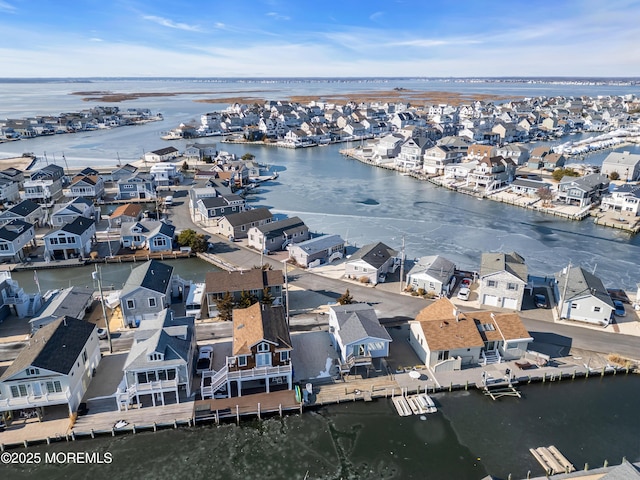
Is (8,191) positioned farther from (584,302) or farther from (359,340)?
(584,302)

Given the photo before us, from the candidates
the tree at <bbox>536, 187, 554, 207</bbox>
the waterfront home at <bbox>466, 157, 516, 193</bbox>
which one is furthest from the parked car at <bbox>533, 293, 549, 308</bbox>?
the waterfront home at <bbox>466, 157, 516, 193</bbox>

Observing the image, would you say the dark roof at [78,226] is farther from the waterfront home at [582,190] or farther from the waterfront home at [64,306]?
the waterfront home at [582,190]

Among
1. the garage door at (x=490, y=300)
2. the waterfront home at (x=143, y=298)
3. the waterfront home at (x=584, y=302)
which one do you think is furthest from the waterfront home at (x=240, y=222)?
the waterfront home at (x=584, y=302)

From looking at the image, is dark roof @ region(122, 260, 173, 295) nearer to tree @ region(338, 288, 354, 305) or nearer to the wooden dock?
tree @ region(338, 288, 354, 305)

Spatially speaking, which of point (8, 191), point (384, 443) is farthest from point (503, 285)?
point (8, 191)

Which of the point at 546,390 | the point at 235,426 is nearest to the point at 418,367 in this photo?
the point at 546,390

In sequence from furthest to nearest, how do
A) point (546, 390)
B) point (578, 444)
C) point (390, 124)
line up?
point (390, 124) → point (546, 390) → point (578, 444)

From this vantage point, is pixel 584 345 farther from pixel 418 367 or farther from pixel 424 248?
pixel 424 248
